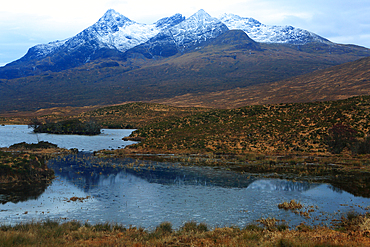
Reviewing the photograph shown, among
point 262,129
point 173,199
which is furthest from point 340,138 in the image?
point 173,199

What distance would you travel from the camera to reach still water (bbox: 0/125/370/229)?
61.5 feet

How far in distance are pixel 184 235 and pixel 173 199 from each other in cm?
A: 797

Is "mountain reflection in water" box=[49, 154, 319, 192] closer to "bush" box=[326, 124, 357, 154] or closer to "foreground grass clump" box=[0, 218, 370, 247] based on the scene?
"foreground grass clump" box=[0, 218, 370, 247]

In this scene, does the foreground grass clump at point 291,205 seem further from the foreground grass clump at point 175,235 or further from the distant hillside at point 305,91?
the distant hillside at point 305,91

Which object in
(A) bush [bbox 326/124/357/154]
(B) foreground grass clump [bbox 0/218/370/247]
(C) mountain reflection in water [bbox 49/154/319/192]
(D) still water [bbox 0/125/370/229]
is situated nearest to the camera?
(B) foreground grass clump [bbox 0/218/370/247]

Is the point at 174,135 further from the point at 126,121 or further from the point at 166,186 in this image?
the point at 126,121

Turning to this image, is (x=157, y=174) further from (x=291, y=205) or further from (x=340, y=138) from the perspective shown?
(x=340, y=138)

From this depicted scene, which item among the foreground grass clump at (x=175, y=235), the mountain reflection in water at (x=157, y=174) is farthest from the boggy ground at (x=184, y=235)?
the mountain reflection in water at (x=157, y=174)

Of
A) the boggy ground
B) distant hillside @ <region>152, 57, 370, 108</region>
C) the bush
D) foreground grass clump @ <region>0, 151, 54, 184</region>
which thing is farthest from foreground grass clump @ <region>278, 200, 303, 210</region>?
distant hillside @ <region>152, 57, 370, 108</region>

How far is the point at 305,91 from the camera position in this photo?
166750 millimetres

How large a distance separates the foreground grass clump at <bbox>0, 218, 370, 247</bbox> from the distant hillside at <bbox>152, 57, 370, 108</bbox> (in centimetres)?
13994

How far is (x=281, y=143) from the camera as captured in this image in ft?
168

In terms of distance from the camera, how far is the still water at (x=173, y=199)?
61.5 feet

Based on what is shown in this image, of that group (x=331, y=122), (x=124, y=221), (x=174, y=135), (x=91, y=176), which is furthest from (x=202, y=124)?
(x=124, y=221)
